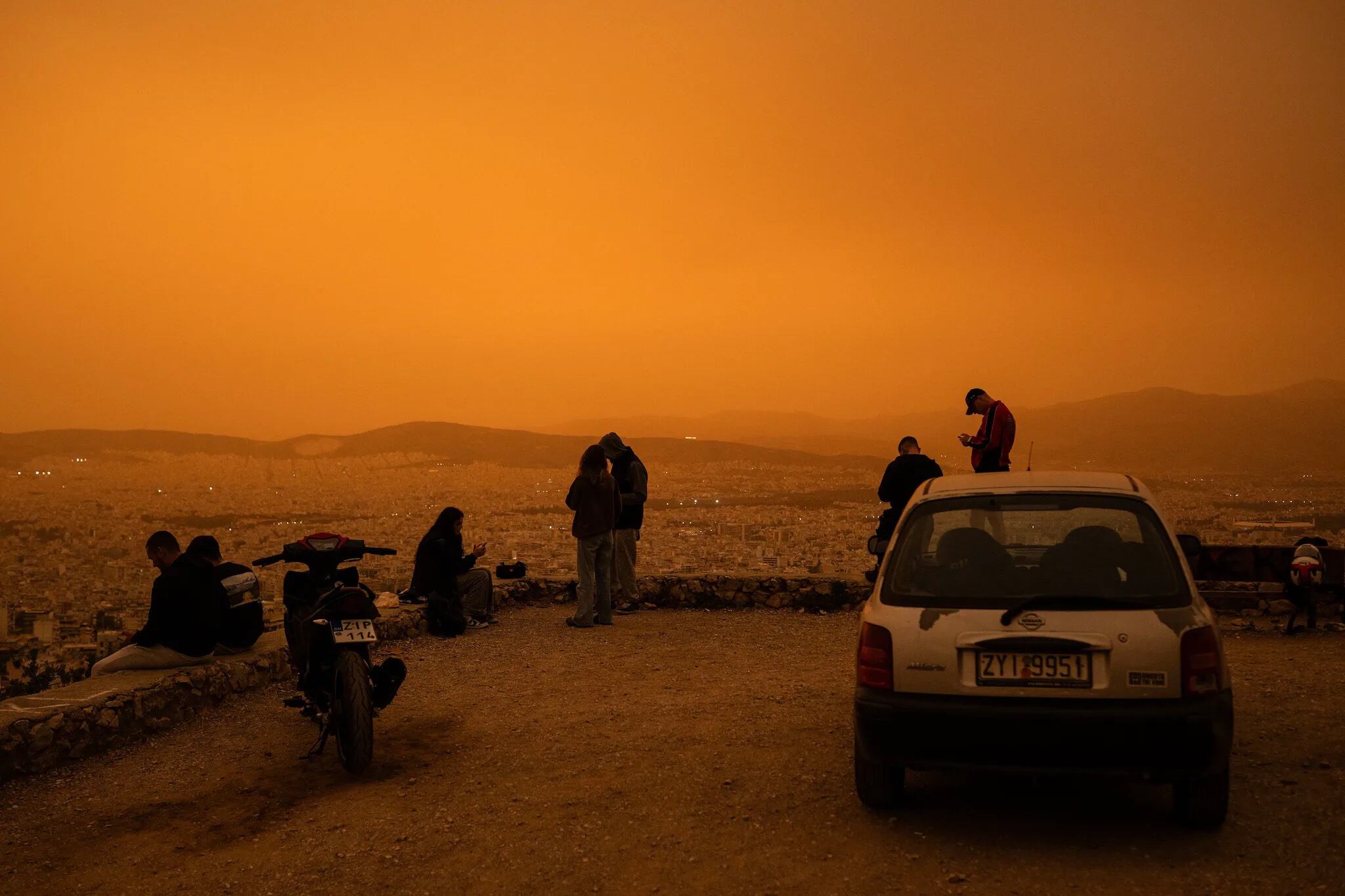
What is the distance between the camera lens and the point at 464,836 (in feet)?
16.5

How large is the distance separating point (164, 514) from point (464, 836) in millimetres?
58516

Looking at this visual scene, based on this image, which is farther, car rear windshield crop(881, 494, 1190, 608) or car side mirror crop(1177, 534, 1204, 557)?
car side mirror crop(1177, 534, 1204, 557)

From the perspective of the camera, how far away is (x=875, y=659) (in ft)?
15.6

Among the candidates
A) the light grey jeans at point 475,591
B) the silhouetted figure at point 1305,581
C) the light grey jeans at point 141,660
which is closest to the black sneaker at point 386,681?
the light grey jeans at point 141,660

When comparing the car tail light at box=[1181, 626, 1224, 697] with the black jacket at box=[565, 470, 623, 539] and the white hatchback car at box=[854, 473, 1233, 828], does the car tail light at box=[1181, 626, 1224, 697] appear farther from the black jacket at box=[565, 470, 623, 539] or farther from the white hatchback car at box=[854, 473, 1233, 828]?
the black jacket at box=[565, 470, 623, 539]

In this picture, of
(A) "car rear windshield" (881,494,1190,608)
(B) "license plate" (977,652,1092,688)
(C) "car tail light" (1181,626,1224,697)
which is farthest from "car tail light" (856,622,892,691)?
(C) "car tail light" (1181,626,1224,697)

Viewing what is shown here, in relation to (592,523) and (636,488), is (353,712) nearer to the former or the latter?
(592,523)

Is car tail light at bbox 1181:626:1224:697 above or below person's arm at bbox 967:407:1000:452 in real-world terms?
below

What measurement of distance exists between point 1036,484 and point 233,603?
6383mm

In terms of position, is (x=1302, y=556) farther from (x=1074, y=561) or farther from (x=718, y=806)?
(x=718, y=806)

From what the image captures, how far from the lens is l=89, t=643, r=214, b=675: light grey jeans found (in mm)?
7664

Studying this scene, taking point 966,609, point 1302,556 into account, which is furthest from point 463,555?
point 1302,556

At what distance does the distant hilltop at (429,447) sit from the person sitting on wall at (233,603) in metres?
79.1

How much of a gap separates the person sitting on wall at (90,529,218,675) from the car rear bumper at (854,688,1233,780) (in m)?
5.52
